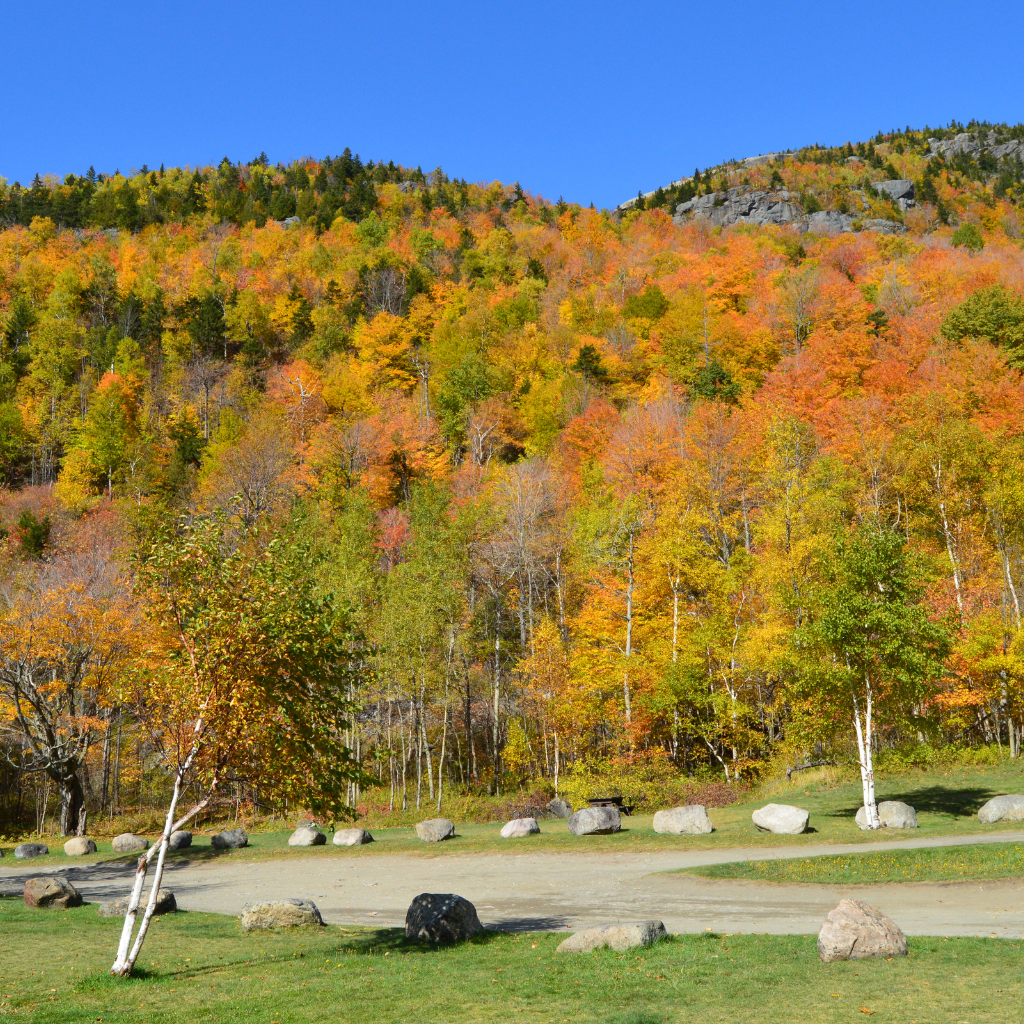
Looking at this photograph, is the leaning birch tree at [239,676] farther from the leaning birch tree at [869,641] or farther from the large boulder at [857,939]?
the leaning birch tree at [869,641]

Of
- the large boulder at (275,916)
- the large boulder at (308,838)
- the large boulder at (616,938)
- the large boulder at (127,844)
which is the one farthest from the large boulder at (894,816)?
the large boulder at (127,844)

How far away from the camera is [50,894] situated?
1616 cm

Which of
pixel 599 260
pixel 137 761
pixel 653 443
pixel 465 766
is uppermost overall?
pixel 599 260

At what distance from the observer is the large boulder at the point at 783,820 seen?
21.0m

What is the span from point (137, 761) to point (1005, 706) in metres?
35.1

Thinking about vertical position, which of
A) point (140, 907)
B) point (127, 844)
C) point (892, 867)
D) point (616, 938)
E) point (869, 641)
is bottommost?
point (127, 844)

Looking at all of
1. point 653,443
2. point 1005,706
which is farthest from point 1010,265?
point 1005,706

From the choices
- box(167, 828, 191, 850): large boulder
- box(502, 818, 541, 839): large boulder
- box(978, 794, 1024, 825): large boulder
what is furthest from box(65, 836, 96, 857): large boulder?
box(978, 794, 1024, 825): large boulder

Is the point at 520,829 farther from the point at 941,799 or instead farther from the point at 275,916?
the point at 941,799

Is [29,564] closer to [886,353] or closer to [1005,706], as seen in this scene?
[1005,706]

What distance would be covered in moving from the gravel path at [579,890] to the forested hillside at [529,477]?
5057mm

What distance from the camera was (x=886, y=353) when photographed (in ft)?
169

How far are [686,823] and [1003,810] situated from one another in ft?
25.9

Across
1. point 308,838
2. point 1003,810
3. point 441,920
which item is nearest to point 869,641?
point 1003,810
